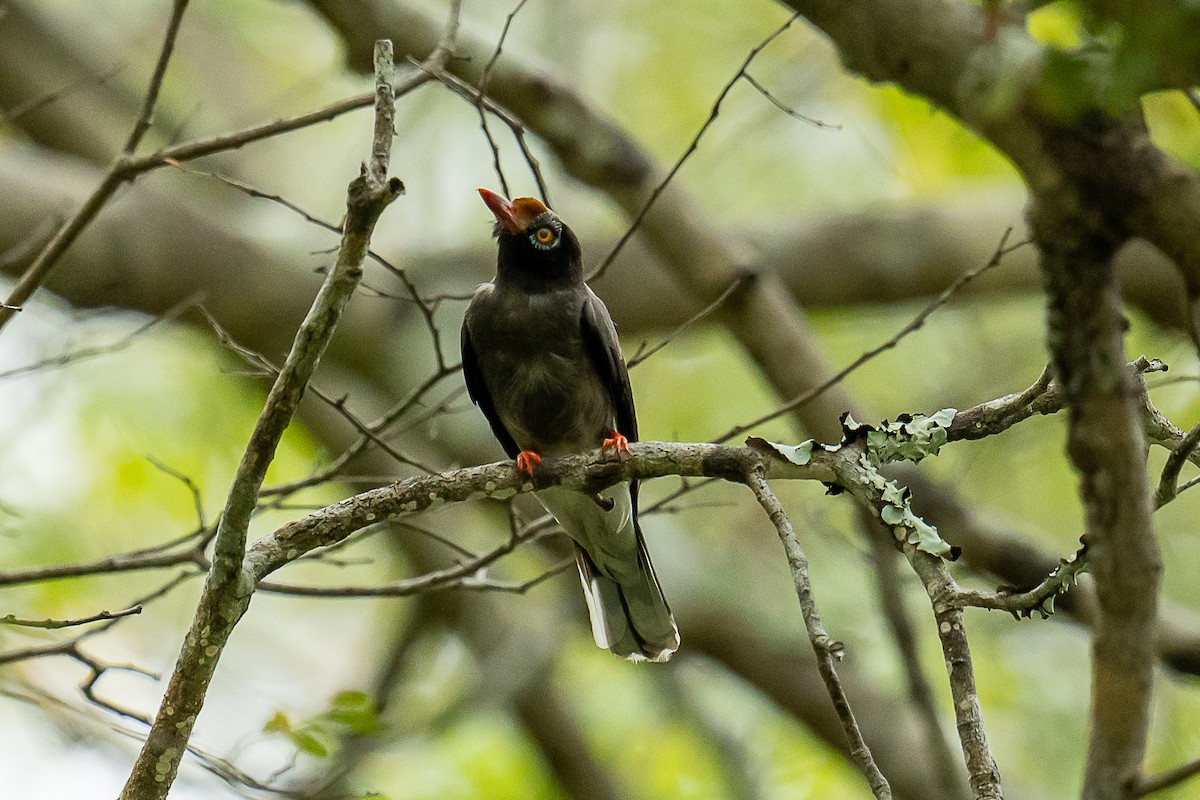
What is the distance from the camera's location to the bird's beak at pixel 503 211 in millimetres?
4941

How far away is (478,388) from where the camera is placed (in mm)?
5113

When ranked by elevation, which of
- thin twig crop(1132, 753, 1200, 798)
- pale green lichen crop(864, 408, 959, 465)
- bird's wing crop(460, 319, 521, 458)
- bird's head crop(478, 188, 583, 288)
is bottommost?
thin twig crop(1132, 753, 1200, 798)

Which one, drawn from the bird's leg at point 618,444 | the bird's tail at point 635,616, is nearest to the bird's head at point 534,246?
the bird's leg at point 618,444

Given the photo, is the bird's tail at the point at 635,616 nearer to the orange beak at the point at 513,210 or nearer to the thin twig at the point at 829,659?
the orange beak at the point at 513,210

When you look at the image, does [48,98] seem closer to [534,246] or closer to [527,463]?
[534,246]

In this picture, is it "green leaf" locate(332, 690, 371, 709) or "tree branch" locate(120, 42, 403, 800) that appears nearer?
"tree branch" locate(120, 42, 403, 800)

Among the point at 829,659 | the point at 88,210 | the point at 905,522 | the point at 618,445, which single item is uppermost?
the point at 88,210

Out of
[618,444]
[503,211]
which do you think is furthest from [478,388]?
[618,444]

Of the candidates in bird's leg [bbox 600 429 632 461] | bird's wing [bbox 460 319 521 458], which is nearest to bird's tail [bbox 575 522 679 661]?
bird's leg [bbox 600 429 632 461]

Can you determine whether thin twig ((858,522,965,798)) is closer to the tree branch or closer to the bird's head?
the bird's head

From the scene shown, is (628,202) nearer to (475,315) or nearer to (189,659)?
(475,315)

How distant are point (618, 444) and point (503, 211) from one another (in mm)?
1320

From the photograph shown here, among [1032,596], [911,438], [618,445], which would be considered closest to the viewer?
[1032,596]

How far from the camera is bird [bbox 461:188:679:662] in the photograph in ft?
15.4
